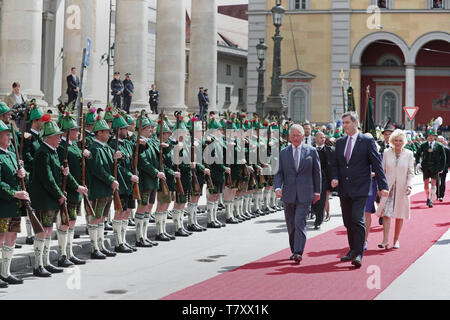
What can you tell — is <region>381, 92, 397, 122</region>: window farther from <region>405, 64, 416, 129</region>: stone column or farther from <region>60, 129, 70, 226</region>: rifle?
<region>60, 129, 70, 226</region>: rifle

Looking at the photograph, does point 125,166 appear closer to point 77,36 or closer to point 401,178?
point 401,178

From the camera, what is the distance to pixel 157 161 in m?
12.8

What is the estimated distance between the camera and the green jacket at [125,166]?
11734 millimetres

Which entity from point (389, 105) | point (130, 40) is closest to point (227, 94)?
point (389, 105)

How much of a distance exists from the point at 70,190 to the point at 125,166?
1.73 m

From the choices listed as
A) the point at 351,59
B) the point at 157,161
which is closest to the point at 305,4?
the point at 351,59

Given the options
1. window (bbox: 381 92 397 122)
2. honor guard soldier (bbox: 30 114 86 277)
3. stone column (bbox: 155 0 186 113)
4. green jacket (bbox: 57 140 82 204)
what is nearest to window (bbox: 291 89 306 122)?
window (bbox: 381 92 397 122)

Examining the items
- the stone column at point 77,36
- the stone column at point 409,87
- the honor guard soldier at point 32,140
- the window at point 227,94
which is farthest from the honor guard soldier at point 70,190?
the window at point 227,94

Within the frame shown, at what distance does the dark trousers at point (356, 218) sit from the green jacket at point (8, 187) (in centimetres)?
458

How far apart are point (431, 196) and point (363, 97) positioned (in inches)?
1365

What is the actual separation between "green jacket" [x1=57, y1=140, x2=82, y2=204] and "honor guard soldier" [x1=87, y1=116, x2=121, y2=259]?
1.66 ft
